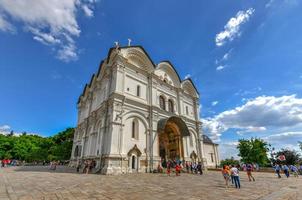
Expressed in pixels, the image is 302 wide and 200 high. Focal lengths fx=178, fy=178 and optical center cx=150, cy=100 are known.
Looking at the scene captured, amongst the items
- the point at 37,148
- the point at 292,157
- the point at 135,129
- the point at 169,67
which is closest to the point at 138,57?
the point at 169,67

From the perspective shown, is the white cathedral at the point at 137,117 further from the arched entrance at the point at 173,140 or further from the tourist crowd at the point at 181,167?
the tourist crowd at the point at 181,167

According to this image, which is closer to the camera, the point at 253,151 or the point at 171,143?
the point at 171,143

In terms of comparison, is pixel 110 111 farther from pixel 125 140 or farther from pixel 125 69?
pixel 125 69

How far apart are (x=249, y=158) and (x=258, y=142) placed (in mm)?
3733

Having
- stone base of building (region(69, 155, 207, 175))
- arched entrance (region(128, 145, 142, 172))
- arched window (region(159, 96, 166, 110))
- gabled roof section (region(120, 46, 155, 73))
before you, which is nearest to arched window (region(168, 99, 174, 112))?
arched window (region(159, 96, 166, 110))

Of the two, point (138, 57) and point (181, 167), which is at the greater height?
point (138, 57)

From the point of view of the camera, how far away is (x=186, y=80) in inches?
1209

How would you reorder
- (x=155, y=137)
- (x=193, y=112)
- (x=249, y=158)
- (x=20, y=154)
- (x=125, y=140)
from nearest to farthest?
1. (x=125, y=140)
2. (x=155, y=137)
3. (x=193, y=112)
4. (x=249, y=158)
5. (x=20, y=154)

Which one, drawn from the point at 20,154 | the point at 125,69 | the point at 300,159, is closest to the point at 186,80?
the point at 125,69

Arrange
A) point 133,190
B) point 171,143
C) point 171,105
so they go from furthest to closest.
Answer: point 171,105, point 171,143, point 133,190

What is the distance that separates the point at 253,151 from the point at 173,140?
2056 cm

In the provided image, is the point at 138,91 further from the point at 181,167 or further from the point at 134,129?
the point at 181,167

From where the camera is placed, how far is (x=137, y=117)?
20.9 meters

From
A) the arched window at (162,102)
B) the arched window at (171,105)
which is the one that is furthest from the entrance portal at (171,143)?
the arched window at (171,105)
